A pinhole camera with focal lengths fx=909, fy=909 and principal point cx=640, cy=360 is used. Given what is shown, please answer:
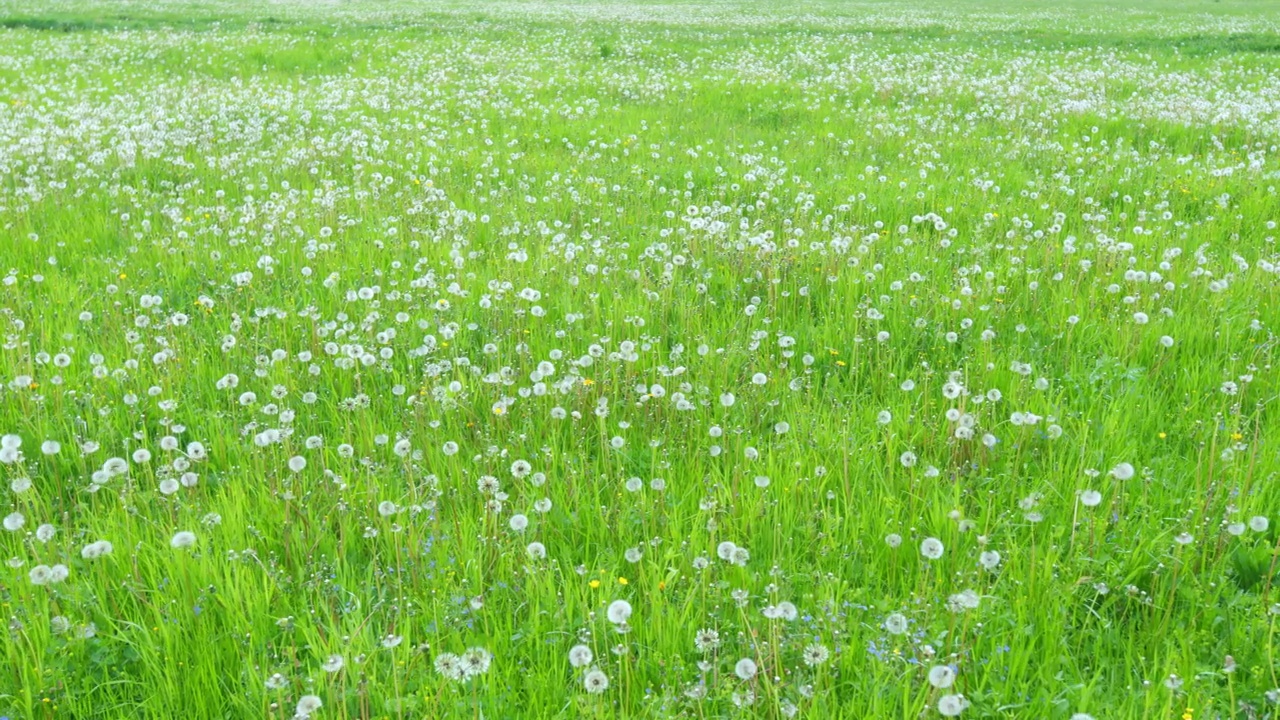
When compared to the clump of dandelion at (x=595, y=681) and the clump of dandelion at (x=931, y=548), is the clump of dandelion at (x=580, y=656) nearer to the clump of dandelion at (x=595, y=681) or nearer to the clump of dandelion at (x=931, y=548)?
the clump of dandelion at (x=595, y=681)

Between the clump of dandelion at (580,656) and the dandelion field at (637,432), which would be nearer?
the clump of dandelion at (580,656)

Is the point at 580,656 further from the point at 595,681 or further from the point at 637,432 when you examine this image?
the point at 637,432

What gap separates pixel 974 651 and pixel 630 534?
3.90ft

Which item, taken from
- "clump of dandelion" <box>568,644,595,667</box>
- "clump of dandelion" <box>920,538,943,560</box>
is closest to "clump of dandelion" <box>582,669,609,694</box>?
→ "clump of dandelion" <box>568,644,595,667</box>

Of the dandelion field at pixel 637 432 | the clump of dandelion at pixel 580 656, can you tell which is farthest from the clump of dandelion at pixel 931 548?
the clump of dandelion at pixel 580 656

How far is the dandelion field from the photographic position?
260 cm

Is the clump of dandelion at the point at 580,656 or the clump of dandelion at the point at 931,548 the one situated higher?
the clump of dandelion at the point at 931,548

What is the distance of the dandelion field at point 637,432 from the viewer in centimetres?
260

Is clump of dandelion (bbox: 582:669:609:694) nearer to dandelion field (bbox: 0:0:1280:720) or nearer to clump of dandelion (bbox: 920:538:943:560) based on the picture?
dandelion field (bbox: 0:0:1280:720)

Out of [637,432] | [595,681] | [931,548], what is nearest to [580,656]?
[595,681]

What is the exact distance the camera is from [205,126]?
35.4ft

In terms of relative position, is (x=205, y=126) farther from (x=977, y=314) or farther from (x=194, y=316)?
(x=977, y=314)

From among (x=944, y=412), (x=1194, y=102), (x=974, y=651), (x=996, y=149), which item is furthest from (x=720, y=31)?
(x=974, y=651)

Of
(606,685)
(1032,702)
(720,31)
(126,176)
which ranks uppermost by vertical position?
(720,31)
